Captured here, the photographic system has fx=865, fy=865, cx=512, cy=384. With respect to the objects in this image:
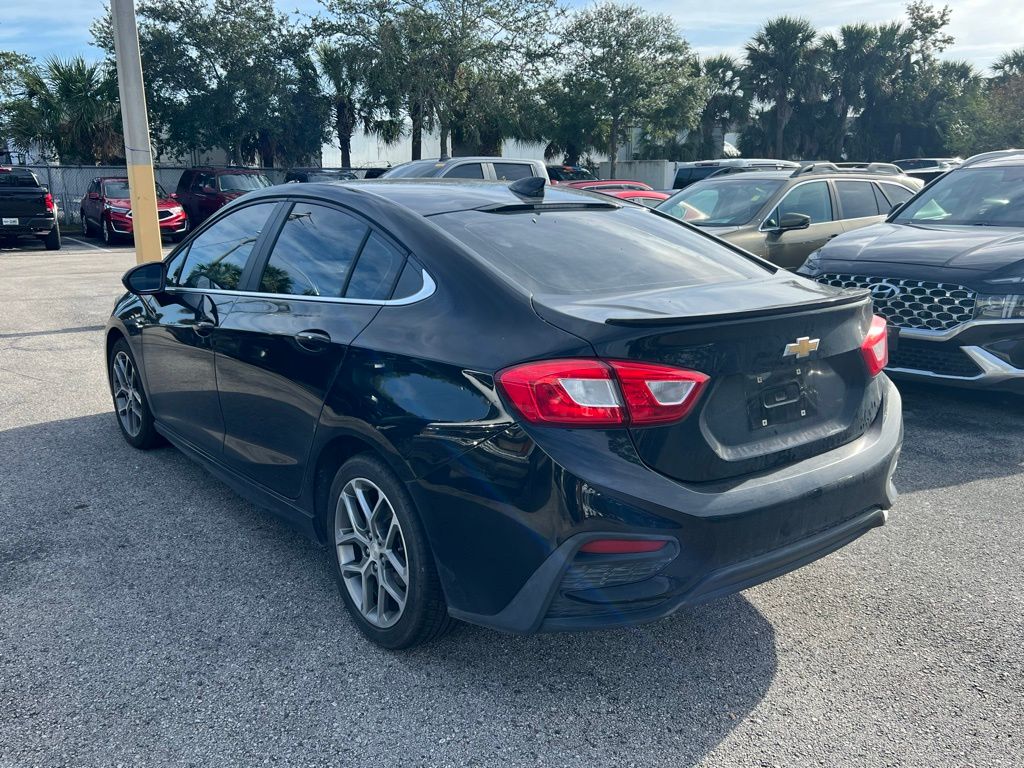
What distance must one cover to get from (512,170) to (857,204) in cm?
573

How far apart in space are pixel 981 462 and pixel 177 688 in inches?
174

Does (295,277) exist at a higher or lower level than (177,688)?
higher

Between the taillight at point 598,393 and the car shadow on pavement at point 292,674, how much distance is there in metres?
0.97

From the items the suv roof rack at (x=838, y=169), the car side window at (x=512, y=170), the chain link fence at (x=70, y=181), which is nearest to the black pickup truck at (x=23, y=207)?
the chain link fence at (x=70, y=181)

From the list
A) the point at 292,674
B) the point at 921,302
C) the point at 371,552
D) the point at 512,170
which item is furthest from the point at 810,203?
the point at 292,674

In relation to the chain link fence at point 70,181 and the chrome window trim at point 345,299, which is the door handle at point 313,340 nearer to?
the chrome window trim at point 345,299

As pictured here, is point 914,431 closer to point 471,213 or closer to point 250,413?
point 471,213

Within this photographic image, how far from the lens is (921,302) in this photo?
5.64 m

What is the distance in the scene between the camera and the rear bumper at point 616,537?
2.41m

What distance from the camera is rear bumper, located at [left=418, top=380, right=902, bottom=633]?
2.41m

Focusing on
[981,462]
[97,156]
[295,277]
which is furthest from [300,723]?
[97,156]

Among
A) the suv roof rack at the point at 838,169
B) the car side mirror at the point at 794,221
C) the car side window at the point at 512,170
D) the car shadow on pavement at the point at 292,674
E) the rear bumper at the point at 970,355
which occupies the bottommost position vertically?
the car shadow on pavement at the point at 292,674

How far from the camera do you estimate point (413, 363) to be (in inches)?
110

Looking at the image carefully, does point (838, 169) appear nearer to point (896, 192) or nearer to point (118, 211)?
point (896, 192)
